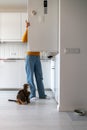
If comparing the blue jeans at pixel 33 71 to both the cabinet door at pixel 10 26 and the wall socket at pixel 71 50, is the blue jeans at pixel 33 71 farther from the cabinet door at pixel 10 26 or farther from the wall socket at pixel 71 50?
the cabinet door at pixel 10 26

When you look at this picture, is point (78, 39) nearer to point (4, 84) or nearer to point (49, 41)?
point (49, 41)

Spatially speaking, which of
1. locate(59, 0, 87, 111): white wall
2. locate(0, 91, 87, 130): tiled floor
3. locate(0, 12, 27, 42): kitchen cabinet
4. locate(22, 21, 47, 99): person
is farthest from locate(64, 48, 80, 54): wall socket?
locate(0, 12, 27, 42): kitchen cabinet

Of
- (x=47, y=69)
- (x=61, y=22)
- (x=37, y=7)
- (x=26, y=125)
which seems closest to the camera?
(x=26, y=125)

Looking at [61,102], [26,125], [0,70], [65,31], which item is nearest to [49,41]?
[65,31]

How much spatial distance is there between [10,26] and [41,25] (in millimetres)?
2858

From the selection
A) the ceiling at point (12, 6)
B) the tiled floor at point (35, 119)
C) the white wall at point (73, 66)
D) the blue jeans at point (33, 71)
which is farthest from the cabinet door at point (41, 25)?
the ceiling at point (12, 6)

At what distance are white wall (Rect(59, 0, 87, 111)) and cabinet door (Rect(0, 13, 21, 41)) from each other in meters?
3.27

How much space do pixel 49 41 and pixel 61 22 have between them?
50 centimetres

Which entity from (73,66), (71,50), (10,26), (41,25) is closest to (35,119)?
(73,66)

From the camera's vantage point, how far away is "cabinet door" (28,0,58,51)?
3.72 m

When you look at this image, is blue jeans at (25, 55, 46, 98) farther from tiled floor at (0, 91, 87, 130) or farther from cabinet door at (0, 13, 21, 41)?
cabinet door at (0, 13, 21, 41)

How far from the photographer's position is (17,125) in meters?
2.58

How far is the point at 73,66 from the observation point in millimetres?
3385

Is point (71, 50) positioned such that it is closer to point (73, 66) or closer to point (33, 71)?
point (73, 66)
